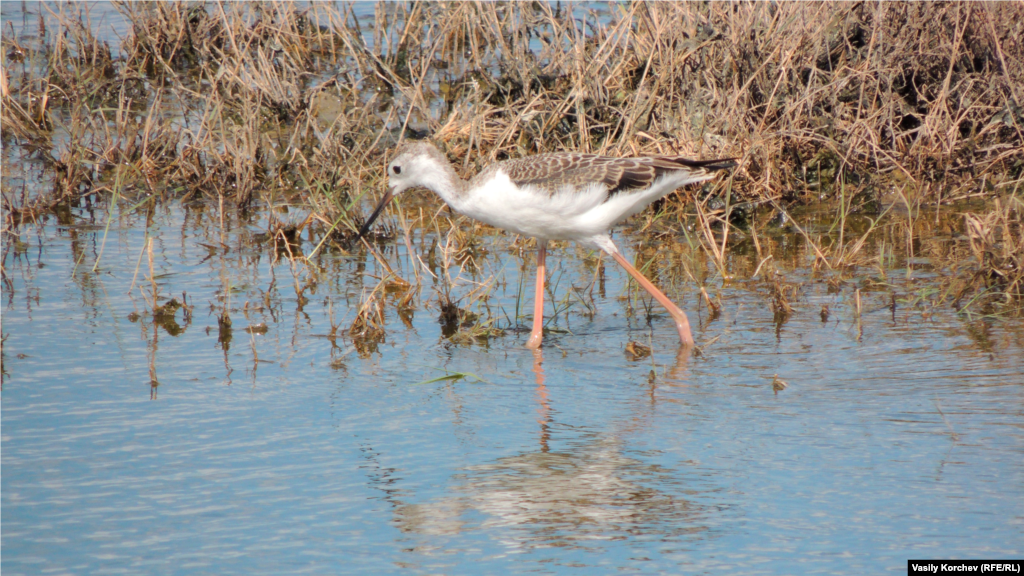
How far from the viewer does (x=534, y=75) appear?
801 centimetres

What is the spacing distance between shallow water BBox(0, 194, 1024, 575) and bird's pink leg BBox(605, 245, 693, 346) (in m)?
0.14

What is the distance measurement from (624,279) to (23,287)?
10.9 feet

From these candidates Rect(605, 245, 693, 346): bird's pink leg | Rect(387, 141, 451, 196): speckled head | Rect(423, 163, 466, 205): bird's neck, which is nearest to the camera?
Rect(605, 245, 693, 346): bird's pink leg

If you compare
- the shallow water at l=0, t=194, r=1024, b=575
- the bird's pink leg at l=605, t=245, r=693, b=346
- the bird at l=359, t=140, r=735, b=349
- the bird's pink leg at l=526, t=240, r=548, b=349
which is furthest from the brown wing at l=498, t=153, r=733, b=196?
the shallow water at l=0, t=194, r=1024, b=575

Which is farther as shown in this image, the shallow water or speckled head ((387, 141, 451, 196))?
speckled head ((387, 141, 451, 196))

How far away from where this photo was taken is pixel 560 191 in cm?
559

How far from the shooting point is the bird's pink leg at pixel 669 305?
5.44 m

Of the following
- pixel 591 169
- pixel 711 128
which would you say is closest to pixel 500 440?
pixel 591 169

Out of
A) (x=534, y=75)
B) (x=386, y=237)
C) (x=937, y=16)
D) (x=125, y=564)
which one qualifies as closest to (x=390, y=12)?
(x=534, y=75)

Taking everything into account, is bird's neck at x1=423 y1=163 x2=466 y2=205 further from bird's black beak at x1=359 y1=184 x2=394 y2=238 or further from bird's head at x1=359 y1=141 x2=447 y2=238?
bird's black beak at x1=359 y1=184 x2=394 y2=238

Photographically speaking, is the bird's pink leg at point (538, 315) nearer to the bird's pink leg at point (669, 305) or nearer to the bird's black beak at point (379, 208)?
the bird's pink leg at point (669, 305)

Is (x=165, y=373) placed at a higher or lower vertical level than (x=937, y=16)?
lower

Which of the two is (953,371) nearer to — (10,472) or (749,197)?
(749,197)

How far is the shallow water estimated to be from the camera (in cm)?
356
